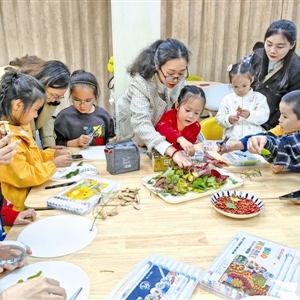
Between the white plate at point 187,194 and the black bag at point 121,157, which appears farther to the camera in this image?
the black bag at point 121,157

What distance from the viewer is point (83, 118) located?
2.08m

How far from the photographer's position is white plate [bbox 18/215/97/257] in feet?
2.98

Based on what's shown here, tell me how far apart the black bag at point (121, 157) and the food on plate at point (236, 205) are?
469 mm

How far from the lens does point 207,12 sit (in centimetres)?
337

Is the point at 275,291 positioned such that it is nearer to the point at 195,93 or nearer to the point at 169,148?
the point at 169,148

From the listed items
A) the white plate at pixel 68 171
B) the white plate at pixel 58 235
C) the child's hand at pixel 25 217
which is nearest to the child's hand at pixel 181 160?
the white plate at pixel 68 171

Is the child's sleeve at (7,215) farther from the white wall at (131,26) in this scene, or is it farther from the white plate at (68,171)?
the white wall at (131,26)

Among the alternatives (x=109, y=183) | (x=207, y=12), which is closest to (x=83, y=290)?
(x=109, y=183)

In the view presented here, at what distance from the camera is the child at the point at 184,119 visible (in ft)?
5.16

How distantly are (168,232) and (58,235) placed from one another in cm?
33

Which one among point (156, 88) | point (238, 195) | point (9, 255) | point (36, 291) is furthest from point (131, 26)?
point (36, 291)

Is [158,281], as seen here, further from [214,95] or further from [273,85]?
[214,95]

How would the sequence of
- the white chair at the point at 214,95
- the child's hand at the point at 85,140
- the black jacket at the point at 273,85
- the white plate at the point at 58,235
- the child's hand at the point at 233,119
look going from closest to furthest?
the white plate at the point at 58,235 → the child's hand at the point at 85,140 → the child's hand at the point at 233,119 → the black jacket at the point at 273,85 → the white chair at the point at 214,95

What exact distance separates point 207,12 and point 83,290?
3.23 metres
